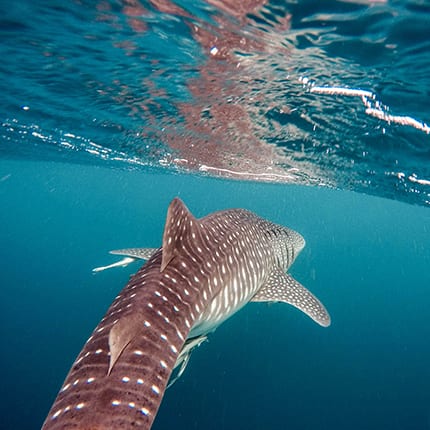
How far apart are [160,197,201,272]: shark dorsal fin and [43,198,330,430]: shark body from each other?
0.04 feet

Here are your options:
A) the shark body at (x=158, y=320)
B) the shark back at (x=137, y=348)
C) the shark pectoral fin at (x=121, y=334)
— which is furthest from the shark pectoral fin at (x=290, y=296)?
the shark pectoral fin at (x=121, y=334)

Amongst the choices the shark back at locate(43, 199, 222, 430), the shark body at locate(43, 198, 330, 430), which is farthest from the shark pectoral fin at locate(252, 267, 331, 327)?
the shark back at locate(43, 199, 222, 430)

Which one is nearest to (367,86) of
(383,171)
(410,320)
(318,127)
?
(318,127)

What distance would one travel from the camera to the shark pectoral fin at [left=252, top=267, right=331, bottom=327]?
591cm

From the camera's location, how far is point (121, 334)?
221 cm

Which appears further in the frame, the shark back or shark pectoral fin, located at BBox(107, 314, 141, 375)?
shark pectoral fin, located at BBox(107, 314, 141, 375)

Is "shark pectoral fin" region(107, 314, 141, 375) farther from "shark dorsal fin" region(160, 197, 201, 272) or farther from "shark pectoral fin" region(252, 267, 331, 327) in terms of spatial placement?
"shark pectoral fin" region(252, 267, 331, 327)

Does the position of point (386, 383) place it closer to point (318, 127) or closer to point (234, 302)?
point (318, 127)

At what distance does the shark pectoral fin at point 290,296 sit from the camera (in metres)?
5.91

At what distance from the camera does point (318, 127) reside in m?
9.71

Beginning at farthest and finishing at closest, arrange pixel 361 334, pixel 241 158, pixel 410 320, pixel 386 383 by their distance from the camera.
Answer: pixel 410 320 < pixel 361 334 < pixel 241 158 < pixel 386 383

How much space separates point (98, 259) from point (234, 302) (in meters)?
28.6

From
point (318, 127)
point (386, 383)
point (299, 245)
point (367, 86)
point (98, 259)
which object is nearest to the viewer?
point (367, 86)

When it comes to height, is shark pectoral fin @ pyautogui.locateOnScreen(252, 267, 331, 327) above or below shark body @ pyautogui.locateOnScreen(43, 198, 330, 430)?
below
